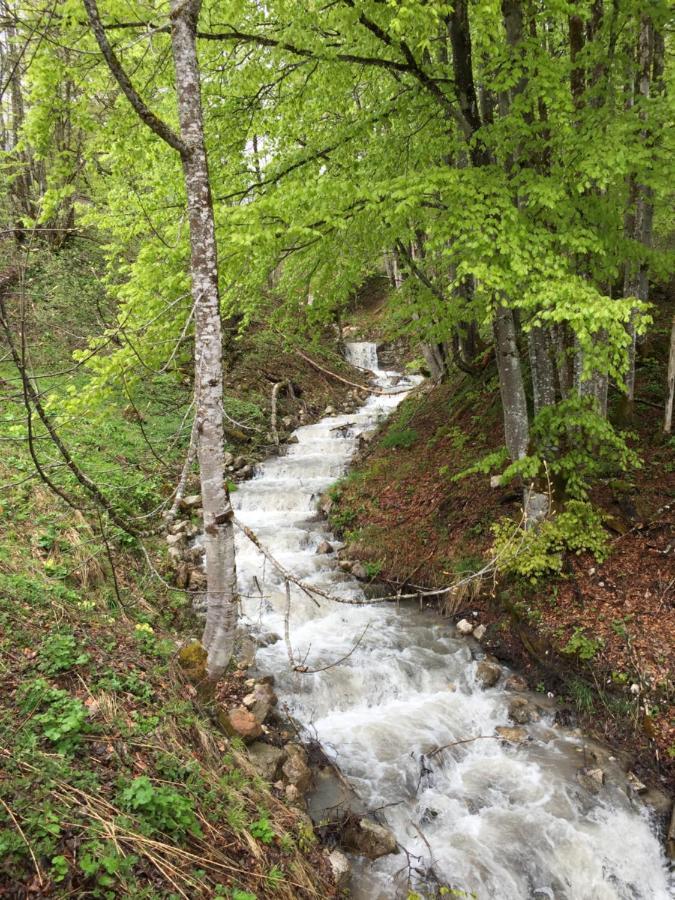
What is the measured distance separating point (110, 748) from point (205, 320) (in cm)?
294

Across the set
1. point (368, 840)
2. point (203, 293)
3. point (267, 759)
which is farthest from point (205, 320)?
point (368, 840)

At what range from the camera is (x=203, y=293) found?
366 centimetres

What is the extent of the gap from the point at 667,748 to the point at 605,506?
3.02 m

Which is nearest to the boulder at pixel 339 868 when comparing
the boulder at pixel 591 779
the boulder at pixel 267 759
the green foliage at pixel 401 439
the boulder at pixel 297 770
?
the boulder at pixel 297 770

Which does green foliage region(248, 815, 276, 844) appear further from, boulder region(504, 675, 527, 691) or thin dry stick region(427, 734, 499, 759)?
boulder region(504, 675, 527, 691)

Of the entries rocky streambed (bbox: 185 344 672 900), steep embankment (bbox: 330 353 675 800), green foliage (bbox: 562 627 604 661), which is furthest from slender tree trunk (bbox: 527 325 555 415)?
rocky streambed (bbox: 185 344 672 900)

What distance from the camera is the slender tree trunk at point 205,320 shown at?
11.5 feet

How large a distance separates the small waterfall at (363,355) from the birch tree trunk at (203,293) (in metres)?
19.1

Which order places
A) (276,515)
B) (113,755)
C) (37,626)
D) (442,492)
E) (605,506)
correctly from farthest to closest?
(276,515) < (442,492) < (605,506) < (37,626) < (113,755)

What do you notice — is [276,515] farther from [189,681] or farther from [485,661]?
[189,681]

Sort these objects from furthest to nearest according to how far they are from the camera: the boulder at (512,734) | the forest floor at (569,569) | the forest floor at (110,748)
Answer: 1. the boulder at (512,734)
2. the forest floor at (569,569)
3. the forest floor at (110,748)

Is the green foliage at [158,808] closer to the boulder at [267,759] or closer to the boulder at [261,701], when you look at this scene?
the boulder at [267,759]

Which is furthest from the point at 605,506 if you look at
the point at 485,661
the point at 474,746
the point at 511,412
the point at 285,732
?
the point at 285,732

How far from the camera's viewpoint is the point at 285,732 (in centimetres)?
514
